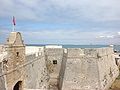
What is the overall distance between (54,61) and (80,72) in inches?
162

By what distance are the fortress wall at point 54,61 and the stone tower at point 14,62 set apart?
408 inches

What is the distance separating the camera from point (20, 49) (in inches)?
509

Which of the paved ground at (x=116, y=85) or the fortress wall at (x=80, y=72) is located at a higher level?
the fortress wall at (x=80, y=72)

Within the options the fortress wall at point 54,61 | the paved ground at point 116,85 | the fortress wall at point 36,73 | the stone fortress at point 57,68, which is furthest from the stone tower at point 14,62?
the paved ground at point 116,85

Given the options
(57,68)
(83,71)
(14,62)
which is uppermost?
(14,62)

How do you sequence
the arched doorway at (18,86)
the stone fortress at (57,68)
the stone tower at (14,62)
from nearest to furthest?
the stone tower at (14,62) → the stone fortress at (57,68) → the arched doorway at (18,86)

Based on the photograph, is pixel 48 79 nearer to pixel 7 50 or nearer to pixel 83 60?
pixel 83 60

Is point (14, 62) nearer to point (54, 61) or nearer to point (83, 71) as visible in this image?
point (83, 71)

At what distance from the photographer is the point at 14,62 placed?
12133mm

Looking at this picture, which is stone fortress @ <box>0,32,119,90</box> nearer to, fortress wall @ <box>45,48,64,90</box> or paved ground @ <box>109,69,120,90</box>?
fortress wall @ <box>45,48,64,90</box>

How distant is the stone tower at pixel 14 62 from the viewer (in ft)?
37.6

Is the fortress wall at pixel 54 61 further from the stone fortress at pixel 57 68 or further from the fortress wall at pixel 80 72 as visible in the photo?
the fortress wall at pixel 80 72

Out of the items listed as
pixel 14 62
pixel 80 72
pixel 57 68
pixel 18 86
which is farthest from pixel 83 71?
pixel 14 62

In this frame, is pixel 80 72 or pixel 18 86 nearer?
pixel 18 86
